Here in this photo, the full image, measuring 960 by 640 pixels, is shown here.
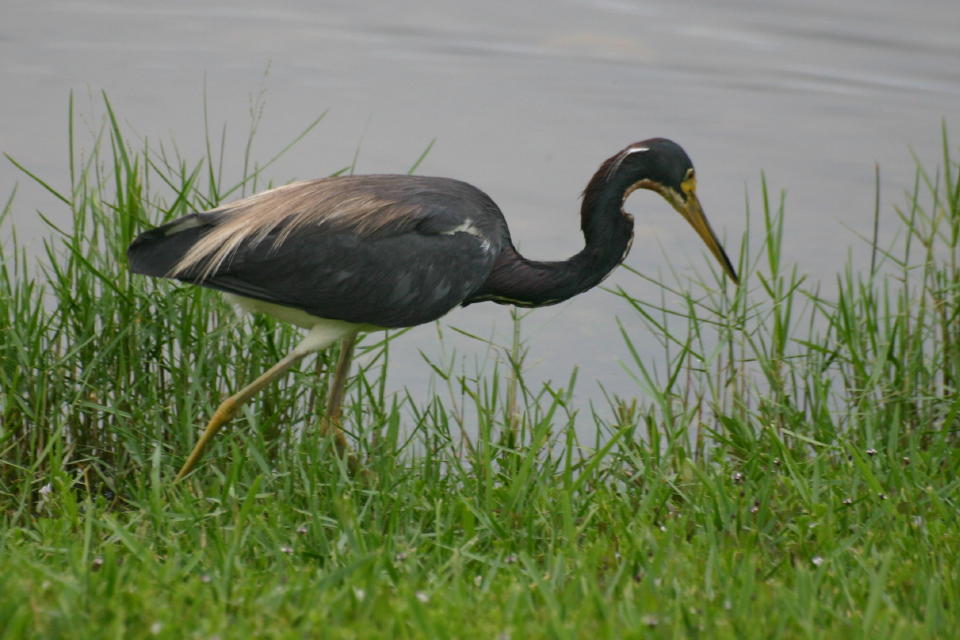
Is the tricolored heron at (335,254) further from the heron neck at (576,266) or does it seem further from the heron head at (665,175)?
the heron head at (665,175)

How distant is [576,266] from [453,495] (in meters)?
1.21

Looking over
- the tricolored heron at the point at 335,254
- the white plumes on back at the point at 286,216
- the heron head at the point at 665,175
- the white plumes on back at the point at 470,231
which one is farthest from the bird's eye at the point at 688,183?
the white plumes on back at the point at 286,216

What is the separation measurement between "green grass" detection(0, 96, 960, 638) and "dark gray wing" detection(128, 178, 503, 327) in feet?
1.11

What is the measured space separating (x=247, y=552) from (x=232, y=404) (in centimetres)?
96

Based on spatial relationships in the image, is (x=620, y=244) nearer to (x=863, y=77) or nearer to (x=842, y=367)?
(x=842, y=367)

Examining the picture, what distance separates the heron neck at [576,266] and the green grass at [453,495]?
0.29 meters

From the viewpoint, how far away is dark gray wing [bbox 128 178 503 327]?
462 cm

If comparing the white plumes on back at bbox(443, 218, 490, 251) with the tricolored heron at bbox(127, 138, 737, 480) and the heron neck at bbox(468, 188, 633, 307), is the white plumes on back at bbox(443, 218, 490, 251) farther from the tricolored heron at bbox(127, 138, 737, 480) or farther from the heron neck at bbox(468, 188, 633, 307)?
the heron neck at bbox(468, 188, 633, 307)

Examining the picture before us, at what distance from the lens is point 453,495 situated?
4379mm

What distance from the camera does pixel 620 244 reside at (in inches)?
205

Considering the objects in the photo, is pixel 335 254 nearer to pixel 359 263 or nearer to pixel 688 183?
pixel 359 263

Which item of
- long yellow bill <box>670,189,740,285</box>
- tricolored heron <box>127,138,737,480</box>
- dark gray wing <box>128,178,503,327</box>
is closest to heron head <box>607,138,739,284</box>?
long yellow bill <box>670,189,740,285</box>

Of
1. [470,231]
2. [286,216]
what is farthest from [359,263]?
[470,231]

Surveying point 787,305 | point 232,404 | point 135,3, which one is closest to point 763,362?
point 787,305
